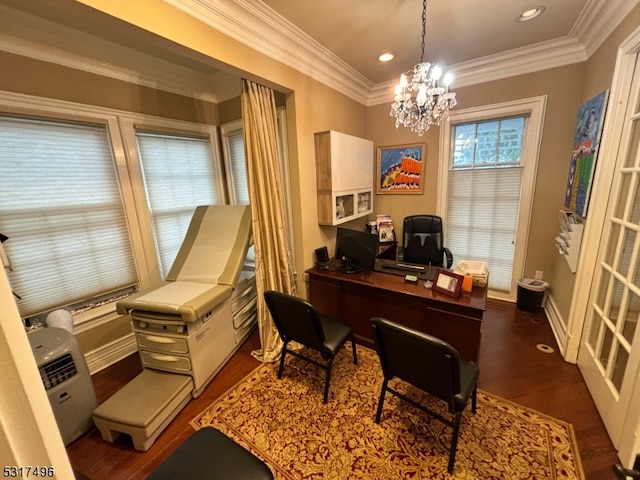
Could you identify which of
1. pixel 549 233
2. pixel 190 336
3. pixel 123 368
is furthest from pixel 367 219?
pixel 123 368

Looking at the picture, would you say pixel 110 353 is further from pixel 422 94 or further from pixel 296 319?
pixel 422 94

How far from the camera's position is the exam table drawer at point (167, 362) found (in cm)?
196

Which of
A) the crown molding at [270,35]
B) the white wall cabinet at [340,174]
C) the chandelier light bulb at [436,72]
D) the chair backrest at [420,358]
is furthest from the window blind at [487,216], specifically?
the chair backrest at [420,358]

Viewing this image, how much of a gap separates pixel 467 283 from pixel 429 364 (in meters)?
0.91

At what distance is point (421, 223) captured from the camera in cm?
324

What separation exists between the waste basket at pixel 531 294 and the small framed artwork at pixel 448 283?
162 centimetres

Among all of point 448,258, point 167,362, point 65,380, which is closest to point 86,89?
point 65,380

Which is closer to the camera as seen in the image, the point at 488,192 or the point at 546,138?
the point at 546,138

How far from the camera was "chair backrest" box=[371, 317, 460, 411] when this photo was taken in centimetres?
129

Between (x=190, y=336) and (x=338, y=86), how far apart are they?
113 inches

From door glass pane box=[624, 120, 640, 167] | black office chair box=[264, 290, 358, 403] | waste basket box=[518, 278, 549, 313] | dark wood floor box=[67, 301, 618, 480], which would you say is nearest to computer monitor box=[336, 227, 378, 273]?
black office chair box=[264, 290, 358, 403]

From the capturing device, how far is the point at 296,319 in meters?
1.87

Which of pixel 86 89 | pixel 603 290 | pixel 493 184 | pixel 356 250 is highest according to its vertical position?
pixel 86 89

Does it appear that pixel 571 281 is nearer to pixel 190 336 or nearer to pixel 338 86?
pixel 338 86
